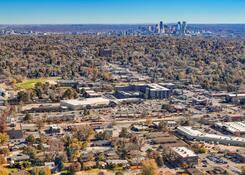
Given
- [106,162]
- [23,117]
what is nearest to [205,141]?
[106,162]

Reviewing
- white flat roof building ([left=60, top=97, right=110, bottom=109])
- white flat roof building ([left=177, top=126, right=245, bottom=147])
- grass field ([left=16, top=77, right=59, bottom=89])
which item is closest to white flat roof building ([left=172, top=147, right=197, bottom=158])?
white flat roof building ([left=177, top=126, right=245, bottom=147])

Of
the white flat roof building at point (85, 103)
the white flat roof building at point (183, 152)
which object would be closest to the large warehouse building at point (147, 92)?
the white flat roof building at point (85, 103)

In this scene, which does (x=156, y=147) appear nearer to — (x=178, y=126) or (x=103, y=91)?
(x=178, y=126)

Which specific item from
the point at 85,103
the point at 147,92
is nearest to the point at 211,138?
the point at 85,103

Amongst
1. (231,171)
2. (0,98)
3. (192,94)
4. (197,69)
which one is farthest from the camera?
(197,69)

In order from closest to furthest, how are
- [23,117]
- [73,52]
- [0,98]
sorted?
[23,117]
[0,98]
[73,52]

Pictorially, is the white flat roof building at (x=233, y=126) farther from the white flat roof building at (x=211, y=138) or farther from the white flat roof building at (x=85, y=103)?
the white flat roof building at (x=85, y=103)
